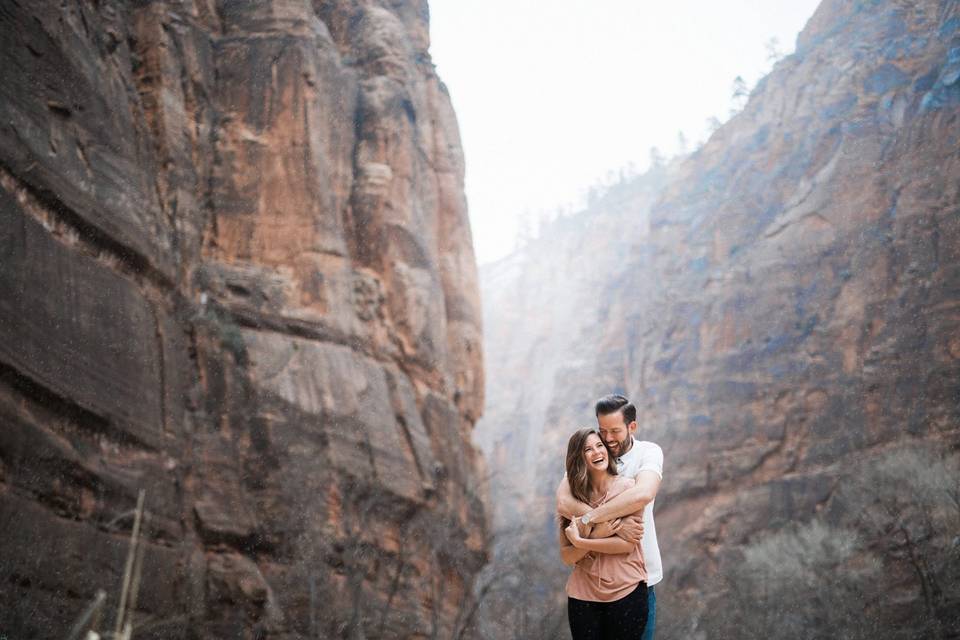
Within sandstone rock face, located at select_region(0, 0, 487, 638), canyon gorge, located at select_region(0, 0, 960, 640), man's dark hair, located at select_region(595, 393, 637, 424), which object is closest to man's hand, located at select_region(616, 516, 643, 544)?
man's dark hair, located at select_region(595, 393, 637, 424)

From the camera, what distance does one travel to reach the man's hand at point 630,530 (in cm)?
352

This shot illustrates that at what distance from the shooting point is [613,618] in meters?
3.50

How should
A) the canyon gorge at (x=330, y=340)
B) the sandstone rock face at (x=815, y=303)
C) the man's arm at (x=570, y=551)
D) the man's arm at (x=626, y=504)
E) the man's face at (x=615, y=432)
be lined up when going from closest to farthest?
the man's arm at (x=626, y=504), the man's arm at (x=570, y=551), the man's face at (x=615, y=432), the canyon gorge at (x=330, y=340), the sandstone rock face at (x=815, y=303)

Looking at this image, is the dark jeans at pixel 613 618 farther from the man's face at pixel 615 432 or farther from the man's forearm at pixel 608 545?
the man's face at pixel 615 432

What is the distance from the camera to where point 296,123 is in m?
20.2

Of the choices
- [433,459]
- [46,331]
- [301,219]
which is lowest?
[433,459]

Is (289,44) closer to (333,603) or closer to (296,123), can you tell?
(296,123)

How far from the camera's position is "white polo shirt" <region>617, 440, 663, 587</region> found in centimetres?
364

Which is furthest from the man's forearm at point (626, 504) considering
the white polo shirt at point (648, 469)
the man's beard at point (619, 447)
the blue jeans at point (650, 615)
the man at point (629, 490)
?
the blue jeans at point (650, 615)

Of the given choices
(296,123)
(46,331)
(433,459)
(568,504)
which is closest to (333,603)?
(433,459)

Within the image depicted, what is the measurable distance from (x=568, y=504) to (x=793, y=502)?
3614 cm

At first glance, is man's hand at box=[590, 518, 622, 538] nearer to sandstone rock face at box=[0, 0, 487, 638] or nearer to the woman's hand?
the woman's hand

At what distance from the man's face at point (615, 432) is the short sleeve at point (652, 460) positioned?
97 mm

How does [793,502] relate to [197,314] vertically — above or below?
below
